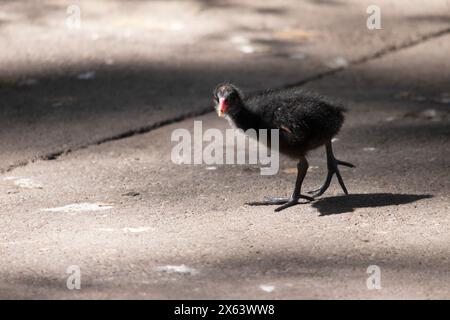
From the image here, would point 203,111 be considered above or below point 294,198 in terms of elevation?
above

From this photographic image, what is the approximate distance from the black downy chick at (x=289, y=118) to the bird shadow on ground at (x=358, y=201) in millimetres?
101

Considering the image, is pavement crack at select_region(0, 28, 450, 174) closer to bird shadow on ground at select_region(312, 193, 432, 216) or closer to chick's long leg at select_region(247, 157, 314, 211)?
chick's long leg at select_region(247, 157, 314, 211)

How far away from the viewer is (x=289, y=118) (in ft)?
18.6

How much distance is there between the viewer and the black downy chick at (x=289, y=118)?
223 inches

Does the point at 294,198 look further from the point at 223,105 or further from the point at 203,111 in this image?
the point at 203,111

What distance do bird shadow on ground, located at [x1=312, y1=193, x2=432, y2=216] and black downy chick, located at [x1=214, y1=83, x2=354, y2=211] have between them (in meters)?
0.10

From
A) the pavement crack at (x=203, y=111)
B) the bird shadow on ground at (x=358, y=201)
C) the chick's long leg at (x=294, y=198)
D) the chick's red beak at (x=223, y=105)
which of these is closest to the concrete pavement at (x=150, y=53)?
the pavement crack at (x=203, y=111)

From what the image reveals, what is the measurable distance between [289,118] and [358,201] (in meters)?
0.64

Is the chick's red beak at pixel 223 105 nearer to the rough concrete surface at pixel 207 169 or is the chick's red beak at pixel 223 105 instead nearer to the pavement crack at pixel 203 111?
the rough concrete surface at pixel 207 169

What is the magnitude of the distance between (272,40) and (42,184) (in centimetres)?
383

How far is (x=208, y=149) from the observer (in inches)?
273

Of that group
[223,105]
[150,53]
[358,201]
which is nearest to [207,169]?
[223,105]

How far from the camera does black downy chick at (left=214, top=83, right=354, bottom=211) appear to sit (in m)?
5.67

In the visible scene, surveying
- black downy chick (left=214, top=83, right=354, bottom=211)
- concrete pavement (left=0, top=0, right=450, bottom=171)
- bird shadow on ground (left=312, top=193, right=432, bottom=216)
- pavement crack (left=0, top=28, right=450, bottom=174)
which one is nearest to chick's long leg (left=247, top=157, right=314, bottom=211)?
black downy chick (left=214, top=83, right=354, bottom=211)
